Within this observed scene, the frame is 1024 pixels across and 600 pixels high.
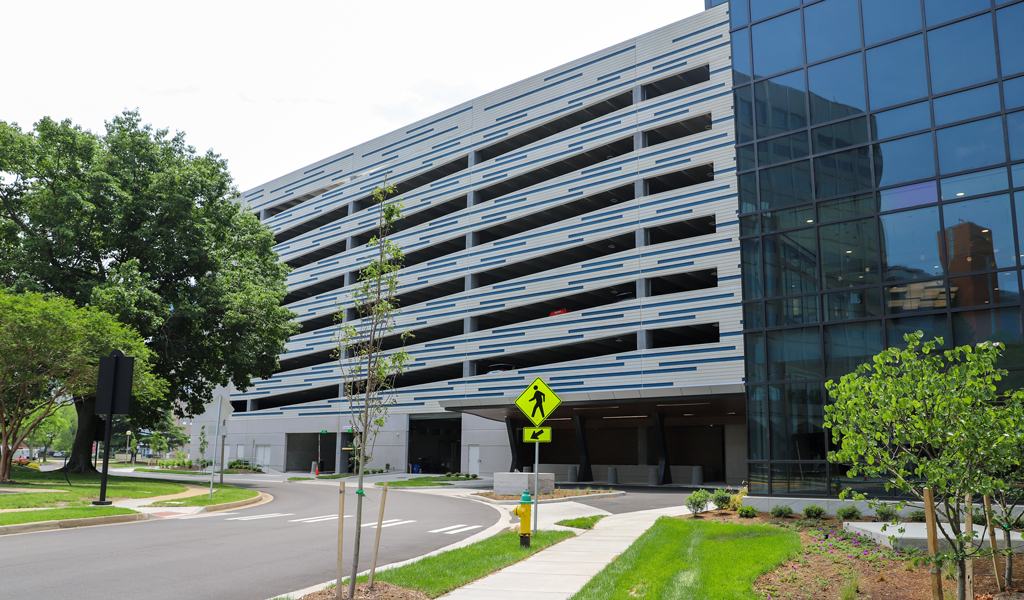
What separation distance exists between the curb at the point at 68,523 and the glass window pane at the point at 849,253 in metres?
18.8

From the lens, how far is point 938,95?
18953mm

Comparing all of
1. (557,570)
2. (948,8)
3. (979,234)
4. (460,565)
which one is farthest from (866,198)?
(460,565)

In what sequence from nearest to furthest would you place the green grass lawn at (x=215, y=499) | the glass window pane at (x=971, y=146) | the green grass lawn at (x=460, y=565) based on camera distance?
1. the green grass lawn at (x=460, y=565)
2. the glass window pane at (x=971, y=146)
3. the green grass lawn at (x=215, y=499)

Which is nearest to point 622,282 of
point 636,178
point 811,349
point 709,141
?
point 636,178

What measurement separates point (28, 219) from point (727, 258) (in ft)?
111

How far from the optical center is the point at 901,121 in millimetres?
19375

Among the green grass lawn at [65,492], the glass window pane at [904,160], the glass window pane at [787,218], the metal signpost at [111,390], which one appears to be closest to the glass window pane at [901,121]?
the glass window pane at [904,160]

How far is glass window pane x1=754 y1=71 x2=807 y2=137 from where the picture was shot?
832 inches

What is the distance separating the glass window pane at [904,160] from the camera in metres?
18.8

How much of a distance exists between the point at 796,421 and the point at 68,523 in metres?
17.8

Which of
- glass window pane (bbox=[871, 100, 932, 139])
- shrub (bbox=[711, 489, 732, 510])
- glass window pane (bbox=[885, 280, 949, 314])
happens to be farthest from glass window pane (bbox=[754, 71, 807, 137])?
shrub (bbox=[711, 489, 732, 510])

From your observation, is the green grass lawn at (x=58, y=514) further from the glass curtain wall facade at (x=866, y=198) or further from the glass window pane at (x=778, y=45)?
the glass window pane at (x=778, y=45)

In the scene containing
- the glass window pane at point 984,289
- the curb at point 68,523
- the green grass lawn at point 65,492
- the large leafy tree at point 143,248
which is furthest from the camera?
the large leafy tree at point 143,248

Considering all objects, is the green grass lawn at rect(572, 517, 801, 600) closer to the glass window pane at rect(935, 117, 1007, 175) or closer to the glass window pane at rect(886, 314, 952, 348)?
the glass window pane at rect(886, 314, 952, 348)
